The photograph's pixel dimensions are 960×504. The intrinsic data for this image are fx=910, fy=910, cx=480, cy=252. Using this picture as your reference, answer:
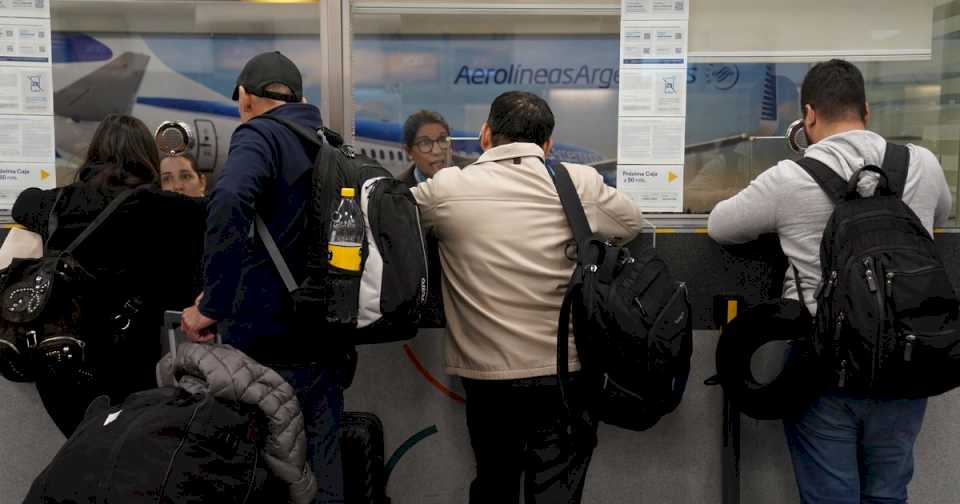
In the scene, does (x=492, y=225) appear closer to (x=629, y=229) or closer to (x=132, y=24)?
(x=629, y=229)

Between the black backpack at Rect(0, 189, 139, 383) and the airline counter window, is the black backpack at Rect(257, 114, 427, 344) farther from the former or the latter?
the airline counter window

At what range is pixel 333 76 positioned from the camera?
3.51 meters

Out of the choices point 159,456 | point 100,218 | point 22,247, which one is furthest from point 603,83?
point 159,456

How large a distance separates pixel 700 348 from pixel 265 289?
64.4 inches

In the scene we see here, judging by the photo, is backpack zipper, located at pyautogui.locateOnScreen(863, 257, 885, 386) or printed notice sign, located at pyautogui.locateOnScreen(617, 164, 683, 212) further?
printed notice sign, located at pyautogui.locateOnScreen(617, 164, 683, 212)

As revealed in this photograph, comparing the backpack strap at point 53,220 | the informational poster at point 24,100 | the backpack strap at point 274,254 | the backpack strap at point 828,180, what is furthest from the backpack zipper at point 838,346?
the informational poster at point 24,100

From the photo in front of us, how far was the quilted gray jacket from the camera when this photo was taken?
7.04ft

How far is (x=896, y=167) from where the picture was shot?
262cm

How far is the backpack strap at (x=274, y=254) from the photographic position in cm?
256

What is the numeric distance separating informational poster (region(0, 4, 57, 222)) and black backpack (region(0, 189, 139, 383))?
72 cm

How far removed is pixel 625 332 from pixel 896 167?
934mm

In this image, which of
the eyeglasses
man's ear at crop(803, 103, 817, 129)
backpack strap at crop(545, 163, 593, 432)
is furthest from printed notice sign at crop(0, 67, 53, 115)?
man's ear at crop(803, 103, 817, 129)

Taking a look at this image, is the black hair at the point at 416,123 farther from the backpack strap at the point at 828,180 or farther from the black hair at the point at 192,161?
the backpack strap at the point at 828,180

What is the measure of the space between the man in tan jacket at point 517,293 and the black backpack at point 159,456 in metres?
0.82
